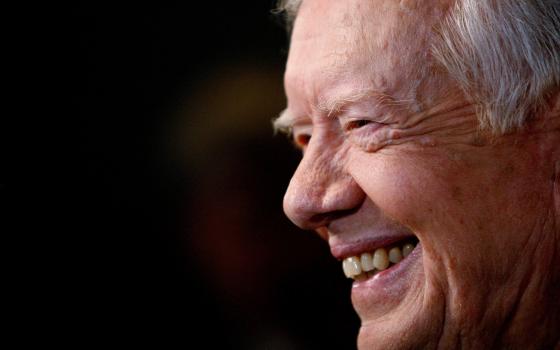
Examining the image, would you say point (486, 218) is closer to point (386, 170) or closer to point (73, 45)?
point (386, 170)

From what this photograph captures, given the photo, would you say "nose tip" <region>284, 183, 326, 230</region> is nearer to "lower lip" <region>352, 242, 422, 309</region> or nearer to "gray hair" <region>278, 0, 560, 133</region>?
"lower lip" <region>352, 242, 422, 309</region>

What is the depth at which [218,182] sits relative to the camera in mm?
2898

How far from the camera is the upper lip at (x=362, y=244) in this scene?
4.60 feet

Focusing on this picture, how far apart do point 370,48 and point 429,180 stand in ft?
0.91

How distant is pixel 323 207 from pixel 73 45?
1.65 m

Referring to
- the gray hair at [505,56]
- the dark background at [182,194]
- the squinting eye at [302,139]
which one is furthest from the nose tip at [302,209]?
the dark background at [182,194]

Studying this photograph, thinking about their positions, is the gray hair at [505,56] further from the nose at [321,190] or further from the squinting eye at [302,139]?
the squinting eye at [302,139]

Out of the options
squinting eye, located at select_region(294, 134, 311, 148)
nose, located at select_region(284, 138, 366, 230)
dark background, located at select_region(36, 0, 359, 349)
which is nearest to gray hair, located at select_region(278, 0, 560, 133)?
nose, located at select_region(284, 138, 366, 230)

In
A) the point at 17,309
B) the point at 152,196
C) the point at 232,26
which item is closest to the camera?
the point at 17,309

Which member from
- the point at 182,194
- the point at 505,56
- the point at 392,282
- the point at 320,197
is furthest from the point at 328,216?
the point at 182,194

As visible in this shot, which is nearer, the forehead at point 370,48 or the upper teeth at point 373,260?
the forehead at point 370,48

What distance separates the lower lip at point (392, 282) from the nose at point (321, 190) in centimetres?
15

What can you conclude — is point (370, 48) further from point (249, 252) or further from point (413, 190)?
point (249, 252)

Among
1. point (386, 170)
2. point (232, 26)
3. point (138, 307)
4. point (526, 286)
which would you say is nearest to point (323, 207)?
point (386, 170)
